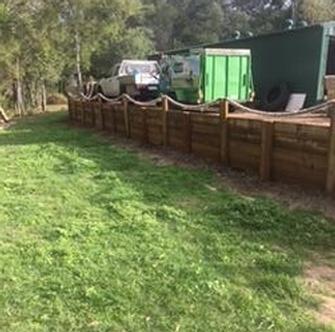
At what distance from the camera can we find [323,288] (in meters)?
4.14

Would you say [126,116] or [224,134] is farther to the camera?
[126,116]

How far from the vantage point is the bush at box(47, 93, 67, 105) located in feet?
123

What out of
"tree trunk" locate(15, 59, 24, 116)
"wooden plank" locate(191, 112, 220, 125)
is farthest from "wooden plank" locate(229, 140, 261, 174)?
"tree trunk" locate(15, 59, 24, 116)

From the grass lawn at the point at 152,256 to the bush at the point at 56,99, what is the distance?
99.3ft

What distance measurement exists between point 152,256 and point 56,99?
34.7 m

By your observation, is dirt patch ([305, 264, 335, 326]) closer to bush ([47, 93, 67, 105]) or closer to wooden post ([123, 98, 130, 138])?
wooden post ([123, 98, 130, 138])

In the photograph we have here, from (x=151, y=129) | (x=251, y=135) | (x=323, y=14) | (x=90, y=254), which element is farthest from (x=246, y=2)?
(x=90, y=254)

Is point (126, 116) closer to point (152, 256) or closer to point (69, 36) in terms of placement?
point (152, 256)

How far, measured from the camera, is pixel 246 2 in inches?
2082

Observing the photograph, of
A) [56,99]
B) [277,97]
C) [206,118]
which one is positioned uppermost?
[206,118]

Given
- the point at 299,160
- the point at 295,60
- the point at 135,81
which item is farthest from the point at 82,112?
the point at 299,160

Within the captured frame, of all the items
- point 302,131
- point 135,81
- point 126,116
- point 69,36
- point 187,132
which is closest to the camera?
point 302,131

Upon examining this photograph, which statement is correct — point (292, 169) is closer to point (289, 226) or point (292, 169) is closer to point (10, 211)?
point (289, 226)

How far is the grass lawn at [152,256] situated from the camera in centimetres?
366
